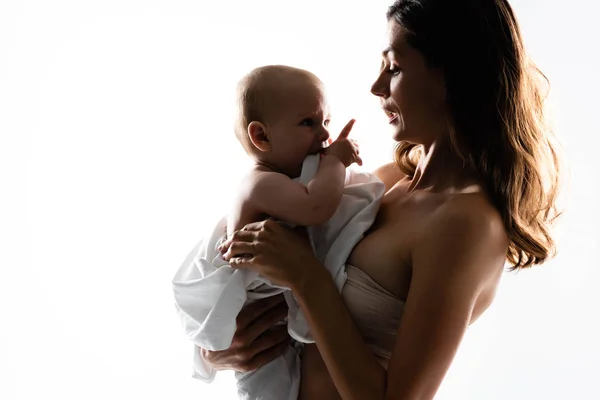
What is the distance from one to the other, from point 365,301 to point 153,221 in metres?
1.31

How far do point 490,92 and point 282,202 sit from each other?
1.43 ft

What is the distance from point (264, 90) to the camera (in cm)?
139

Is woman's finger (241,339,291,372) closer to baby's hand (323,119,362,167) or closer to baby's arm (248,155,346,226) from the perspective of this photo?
baby's arm (248,155,346,226)

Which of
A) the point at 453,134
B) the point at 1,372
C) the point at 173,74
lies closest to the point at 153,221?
the point at 173,74

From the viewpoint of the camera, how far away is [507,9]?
1.36 m

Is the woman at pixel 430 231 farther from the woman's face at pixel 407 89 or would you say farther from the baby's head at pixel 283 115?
the baby's head at pixel 283 115

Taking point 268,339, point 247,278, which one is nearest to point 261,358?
point 268,339

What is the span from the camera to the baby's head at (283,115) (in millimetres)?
1381

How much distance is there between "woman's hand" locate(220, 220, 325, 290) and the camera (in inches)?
50.8

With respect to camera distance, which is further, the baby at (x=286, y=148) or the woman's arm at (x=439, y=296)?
the baby at (x=286, y=148)

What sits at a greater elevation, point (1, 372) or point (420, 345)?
point (420, 345)

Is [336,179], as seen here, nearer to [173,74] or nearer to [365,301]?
[365,301]

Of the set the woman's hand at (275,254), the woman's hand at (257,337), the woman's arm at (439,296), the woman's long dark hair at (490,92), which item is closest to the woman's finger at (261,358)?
the woman's hand at (257,337)

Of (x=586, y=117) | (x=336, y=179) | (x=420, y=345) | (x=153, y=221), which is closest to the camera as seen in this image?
(x=420, y=345)
